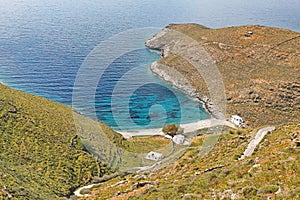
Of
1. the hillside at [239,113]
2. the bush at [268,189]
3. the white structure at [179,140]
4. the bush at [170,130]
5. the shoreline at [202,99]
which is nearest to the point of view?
the bush at [268,189]

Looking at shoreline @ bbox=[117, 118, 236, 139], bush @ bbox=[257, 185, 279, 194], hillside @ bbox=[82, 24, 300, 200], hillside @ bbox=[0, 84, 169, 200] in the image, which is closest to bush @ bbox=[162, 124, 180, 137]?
shoreline @ bbox=[117, 118, 236, 139]

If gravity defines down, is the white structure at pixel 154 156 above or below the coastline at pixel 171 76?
above

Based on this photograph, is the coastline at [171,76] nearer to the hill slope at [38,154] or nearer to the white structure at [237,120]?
the white structure at [237,120]

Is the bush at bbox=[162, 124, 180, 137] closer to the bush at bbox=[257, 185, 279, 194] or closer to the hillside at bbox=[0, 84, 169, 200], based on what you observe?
the hillside at bbox=[0, 84, 169, 200]

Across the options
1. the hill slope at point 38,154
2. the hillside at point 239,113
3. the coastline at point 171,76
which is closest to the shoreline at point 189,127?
the coastline at point 171,76

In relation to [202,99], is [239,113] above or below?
below

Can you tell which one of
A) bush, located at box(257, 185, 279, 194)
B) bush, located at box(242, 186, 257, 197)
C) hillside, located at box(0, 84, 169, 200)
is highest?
bush, located at box(257, 185, 279, 194)

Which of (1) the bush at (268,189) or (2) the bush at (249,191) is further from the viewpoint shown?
(2) the bush at (249,191)

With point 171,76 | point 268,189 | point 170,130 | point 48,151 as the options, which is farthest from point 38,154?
point 171,76

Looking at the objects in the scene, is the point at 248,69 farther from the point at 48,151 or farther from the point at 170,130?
the point at 48,151
